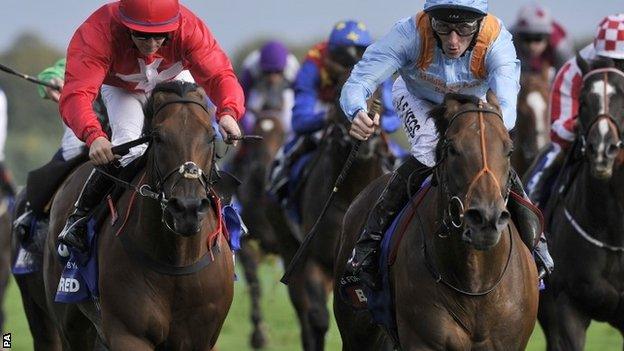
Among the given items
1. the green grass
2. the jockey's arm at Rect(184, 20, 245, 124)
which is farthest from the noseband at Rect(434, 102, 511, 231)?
the green grass

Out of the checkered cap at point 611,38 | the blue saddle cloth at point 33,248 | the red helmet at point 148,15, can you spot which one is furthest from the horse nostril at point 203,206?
the checkered cap at point 611,38

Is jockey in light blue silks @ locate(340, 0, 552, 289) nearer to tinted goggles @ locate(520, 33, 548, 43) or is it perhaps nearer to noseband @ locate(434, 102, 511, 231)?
noseband @ locate(434, 102, 511, 231)

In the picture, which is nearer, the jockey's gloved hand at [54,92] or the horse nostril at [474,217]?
the horse nostril at [474,217]

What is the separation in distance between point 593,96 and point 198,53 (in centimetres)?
233

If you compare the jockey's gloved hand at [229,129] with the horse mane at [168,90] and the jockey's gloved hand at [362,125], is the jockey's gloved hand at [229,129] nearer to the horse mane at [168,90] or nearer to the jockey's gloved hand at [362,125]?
the horse mane at [168,90]

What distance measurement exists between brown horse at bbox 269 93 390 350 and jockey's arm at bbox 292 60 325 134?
1.58 ft

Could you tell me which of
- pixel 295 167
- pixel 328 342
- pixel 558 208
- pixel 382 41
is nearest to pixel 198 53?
pixel 382 41

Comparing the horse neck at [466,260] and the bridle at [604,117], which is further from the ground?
the horse neck at [466,260]

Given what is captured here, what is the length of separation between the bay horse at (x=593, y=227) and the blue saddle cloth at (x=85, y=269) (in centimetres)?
209

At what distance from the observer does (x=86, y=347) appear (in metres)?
9.17

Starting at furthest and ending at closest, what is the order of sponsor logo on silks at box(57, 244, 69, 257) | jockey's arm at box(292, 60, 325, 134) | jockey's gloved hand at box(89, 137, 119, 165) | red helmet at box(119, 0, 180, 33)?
jockey's arm at box(292, 60, 325, 134)
sponsor logo on silks at box(57, 244, 69, 257)
red helmet at box(119, 0, 180, 33)
jockey's gloved hand at box(89, 137, 119, 165)

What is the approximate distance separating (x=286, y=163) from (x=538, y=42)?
3813 millimetres

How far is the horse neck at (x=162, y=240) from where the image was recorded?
7.93 meters

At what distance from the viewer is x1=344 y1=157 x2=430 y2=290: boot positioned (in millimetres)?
8125
